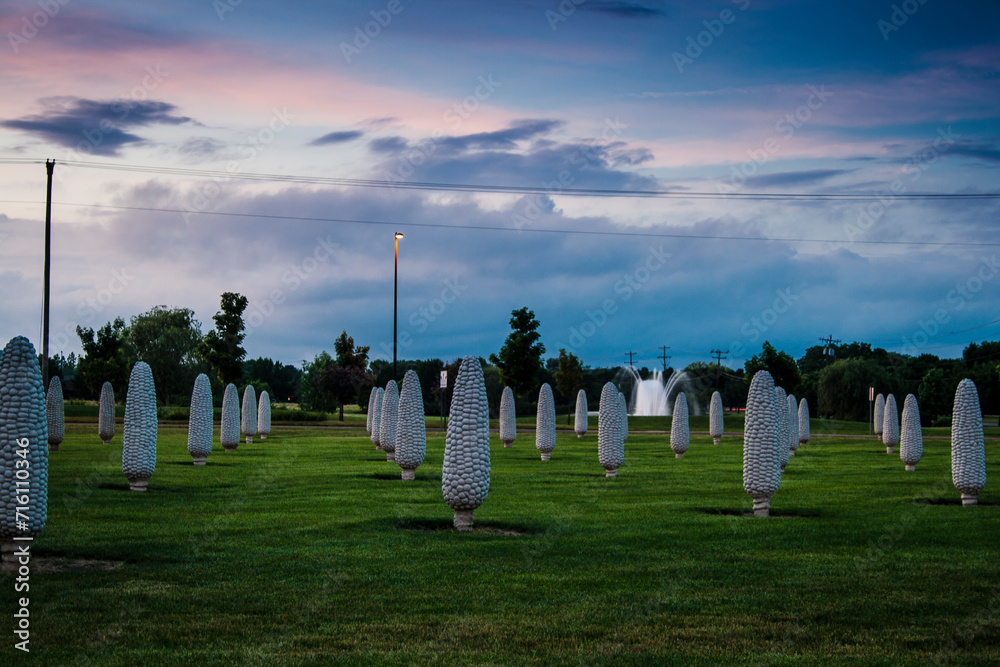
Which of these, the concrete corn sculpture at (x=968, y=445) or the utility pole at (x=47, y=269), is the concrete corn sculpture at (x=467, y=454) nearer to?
the concrete corn sculpture at (x=968, y=445)

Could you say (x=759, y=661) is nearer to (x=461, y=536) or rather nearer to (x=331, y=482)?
(x=461, y=536)

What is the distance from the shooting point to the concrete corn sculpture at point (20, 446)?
11.7m

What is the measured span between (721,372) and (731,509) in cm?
9735

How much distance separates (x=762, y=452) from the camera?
59.3ft

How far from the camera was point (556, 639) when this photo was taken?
8977 mm

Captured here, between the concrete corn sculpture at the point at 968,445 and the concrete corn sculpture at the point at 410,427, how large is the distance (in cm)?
1266

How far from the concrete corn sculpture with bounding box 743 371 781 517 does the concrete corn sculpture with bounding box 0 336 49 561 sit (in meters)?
12.5

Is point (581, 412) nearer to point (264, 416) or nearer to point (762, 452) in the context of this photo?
point (264, 416)

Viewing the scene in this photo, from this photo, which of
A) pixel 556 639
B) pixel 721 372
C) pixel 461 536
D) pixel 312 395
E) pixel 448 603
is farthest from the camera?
pixel 721 372

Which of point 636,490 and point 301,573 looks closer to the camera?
point 301,573

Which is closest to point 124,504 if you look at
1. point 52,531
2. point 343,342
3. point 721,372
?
point 52,531

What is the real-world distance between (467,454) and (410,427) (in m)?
8.56

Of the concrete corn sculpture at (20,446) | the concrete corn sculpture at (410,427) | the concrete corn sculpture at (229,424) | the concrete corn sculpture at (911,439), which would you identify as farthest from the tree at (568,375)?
the concrete corn sculpture at (20,446)

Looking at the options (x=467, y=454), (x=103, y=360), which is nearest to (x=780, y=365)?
(x=103, y=360)
